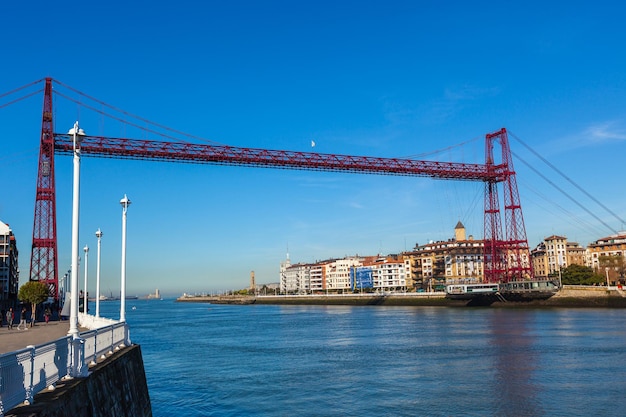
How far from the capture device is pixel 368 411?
16922mm

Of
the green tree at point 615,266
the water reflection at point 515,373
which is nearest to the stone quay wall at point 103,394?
the water reflection at point 515,373

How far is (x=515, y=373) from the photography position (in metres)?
22.9

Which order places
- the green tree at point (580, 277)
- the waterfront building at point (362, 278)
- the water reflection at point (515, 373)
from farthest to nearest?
the waterfront building at point (362, 278), the green tree at point (580, 277), the water reflection at point (515, 373)

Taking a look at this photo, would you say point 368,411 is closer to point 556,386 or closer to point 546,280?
point 556,386

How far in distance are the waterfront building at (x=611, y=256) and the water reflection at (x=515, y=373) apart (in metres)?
60.4

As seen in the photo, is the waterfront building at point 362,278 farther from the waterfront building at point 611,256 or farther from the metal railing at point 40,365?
the metal railing at point 40,365

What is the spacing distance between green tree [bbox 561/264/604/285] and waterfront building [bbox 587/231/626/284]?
2.45 m

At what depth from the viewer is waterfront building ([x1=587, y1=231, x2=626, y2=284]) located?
90188mm

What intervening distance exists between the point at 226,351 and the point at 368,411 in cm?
1814

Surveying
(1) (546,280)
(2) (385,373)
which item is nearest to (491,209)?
(1) (546,280)

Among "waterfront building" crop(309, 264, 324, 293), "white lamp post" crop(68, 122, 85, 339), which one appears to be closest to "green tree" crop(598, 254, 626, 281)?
"waterfront building" crop(309, 264, 324, 293)

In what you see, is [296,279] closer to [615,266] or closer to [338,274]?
[338,274]

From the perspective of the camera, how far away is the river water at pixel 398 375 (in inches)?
688

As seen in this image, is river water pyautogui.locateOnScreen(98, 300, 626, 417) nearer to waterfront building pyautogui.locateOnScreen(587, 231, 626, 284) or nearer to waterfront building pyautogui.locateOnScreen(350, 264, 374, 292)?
waterfront building pyautogui.locateOnScreen(587, 231, 626, 284)
